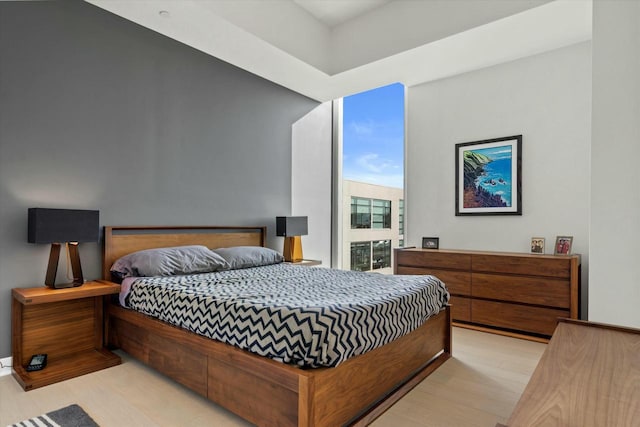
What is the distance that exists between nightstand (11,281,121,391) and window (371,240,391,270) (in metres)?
3.26

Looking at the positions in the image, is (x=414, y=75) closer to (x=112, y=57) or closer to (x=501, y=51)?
(x=501, y=51)

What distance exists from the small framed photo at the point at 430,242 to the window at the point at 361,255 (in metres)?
0.98

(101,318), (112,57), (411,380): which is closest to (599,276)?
(411,380)

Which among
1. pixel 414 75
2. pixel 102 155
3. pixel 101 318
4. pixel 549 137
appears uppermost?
pixel 414 75

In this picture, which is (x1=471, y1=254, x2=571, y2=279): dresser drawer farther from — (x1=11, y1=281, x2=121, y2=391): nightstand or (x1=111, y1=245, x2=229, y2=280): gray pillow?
(x1=11, y1=281, x2=121, y2=391): nightstand

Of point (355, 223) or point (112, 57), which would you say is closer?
point (112, 57)

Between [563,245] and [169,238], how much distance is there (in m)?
3.59

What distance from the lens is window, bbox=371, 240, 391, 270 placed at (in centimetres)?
503

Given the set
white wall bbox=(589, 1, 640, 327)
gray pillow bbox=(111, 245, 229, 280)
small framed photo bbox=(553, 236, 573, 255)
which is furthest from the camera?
small framed photo bbox=(553, 236, 573, 255)

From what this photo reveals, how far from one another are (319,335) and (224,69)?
313 cm

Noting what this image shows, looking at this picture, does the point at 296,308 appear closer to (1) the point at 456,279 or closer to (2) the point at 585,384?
(2) the point at 585,384

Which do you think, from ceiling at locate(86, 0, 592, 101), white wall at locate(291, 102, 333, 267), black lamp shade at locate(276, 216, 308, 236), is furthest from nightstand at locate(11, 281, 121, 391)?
white wall at locate(291, 102, 333, 267)

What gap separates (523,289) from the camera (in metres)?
3.32

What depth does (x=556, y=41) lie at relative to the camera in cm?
346
